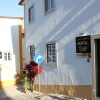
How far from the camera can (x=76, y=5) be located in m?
12.7

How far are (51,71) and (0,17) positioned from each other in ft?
36.2

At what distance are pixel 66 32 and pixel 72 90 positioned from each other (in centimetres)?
264

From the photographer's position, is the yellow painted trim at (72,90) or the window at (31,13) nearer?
the yellow painted trim at (72,90)

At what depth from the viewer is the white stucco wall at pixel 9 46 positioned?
83.2ft

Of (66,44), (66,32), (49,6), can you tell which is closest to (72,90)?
(66,44)

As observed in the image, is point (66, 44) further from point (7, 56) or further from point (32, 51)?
point (7, 56)

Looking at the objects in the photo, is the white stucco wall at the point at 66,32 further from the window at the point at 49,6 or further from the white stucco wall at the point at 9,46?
the white stucco wall at the point at 9,46

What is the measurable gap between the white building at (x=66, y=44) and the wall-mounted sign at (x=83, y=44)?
0.04 metres

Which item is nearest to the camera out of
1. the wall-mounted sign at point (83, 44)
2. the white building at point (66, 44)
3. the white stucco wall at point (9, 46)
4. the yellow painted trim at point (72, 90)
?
the white building at point (66, 44)

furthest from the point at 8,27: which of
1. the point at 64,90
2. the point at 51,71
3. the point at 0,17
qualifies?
the point at 64,90

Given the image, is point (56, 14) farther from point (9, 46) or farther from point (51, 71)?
point (9, 46)

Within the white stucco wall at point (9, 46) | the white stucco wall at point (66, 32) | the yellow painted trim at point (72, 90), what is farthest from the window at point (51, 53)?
the white stucco wall at point (9, 46)

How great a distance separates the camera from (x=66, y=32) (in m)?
13.7

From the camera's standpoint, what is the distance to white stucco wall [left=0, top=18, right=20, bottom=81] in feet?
83.2
